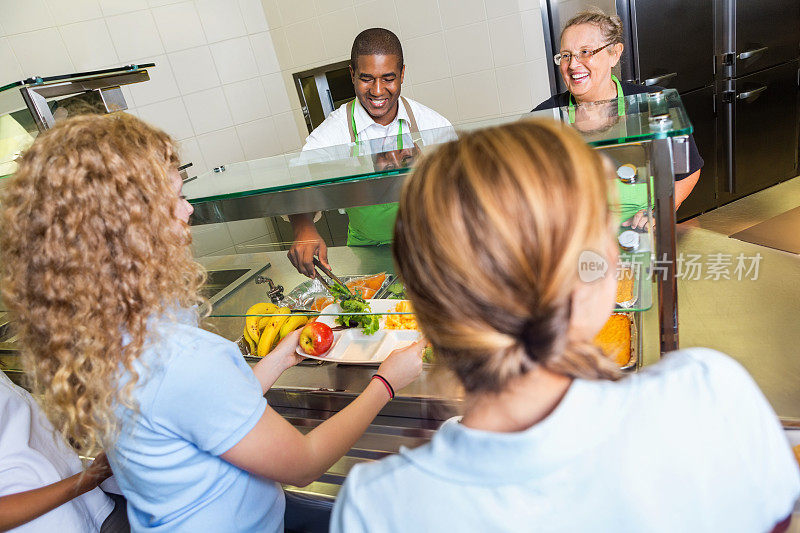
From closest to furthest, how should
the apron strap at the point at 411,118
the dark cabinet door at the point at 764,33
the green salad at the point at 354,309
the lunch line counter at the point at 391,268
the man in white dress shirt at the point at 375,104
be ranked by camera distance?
the lunch line counter at the point at 391,268 < the green salad at the point at 354,309 < the man in white dress shirt at the point at 375,104 < the apron strap at the point at 411,118 < the dark cabinet door at the point at 764,33

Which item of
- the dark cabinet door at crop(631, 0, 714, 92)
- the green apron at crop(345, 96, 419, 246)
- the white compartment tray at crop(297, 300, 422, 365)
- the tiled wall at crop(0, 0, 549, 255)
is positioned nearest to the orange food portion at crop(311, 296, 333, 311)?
the white compartment tray at crop(297, 300, 422, 365)

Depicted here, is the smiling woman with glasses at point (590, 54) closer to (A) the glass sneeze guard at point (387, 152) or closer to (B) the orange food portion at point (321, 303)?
(A) the glass sneeze guard at point (387, 152)

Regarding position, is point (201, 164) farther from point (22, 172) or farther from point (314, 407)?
point (22, 172)

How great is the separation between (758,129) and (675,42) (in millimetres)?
1233

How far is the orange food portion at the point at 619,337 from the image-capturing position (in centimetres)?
133

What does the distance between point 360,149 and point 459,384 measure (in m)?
0.94

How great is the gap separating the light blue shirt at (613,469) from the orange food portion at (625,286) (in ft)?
1.59

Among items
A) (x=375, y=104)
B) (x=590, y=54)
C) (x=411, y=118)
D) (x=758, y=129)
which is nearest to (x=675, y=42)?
(x=758, y=129)

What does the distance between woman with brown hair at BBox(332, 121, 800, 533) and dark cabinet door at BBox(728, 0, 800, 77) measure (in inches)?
179

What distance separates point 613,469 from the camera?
61 cm

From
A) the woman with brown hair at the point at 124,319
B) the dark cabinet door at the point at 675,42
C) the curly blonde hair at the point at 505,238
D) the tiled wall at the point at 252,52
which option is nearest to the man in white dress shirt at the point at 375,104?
the woman with brown hair at the point at 124,319

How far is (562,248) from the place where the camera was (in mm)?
589

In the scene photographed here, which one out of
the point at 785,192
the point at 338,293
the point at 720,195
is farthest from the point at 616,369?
the point at 785,192

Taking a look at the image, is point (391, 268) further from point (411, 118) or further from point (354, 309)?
point (411, 118)
